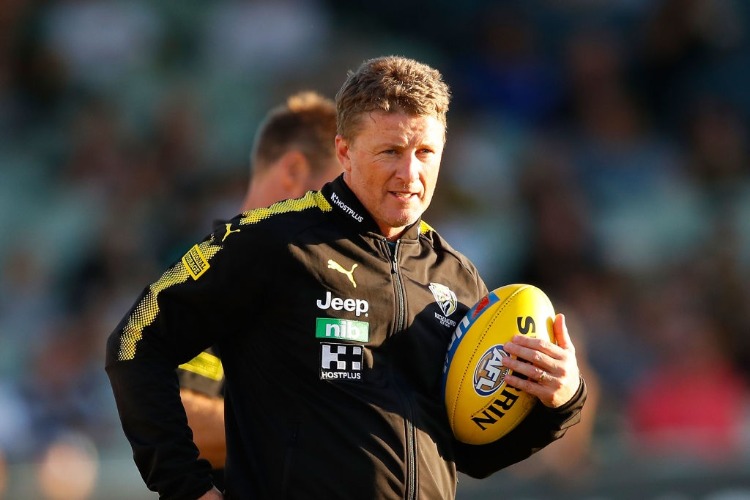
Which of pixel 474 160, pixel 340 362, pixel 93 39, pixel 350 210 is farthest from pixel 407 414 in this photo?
pixel 93 39

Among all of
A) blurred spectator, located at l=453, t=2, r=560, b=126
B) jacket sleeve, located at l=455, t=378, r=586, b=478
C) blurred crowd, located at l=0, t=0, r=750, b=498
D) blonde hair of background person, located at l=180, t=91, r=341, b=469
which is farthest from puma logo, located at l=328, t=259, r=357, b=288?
blurred spectator, located at l=453, t=2, r=560, b=126

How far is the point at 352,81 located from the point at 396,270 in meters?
0.61

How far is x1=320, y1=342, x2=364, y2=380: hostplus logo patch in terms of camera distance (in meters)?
3.69

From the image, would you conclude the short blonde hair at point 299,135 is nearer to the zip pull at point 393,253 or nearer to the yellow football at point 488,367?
the zip pull at point 393,253

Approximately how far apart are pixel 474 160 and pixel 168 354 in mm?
7118

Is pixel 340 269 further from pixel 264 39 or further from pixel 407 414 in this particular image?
pixel 264 39

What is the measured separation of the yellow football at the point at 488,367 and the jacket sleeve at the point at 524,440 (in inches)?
2.1

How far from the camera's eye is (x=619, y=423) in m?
8.46

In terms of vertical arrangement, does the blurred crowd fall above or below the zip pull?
above

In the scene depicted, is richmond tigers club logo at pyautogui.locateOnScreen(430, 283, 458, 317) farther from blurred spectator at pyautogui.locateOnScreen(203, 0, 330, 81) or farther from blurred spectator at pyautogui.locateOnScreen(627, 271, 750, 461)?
blurred spectator at pyautogui.locateOnScreen(203, 0, 330, 81)

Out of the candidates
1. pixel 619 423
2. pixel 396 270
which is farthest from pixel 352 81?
pixel 619 423

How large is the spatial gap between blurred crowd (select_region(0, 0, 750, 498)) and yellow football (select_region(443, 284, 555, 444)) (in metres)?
4.60

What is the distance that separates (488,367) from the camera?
12.6 ft

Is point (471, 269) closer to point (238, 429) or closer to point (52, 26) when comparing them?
point (238, 429)
